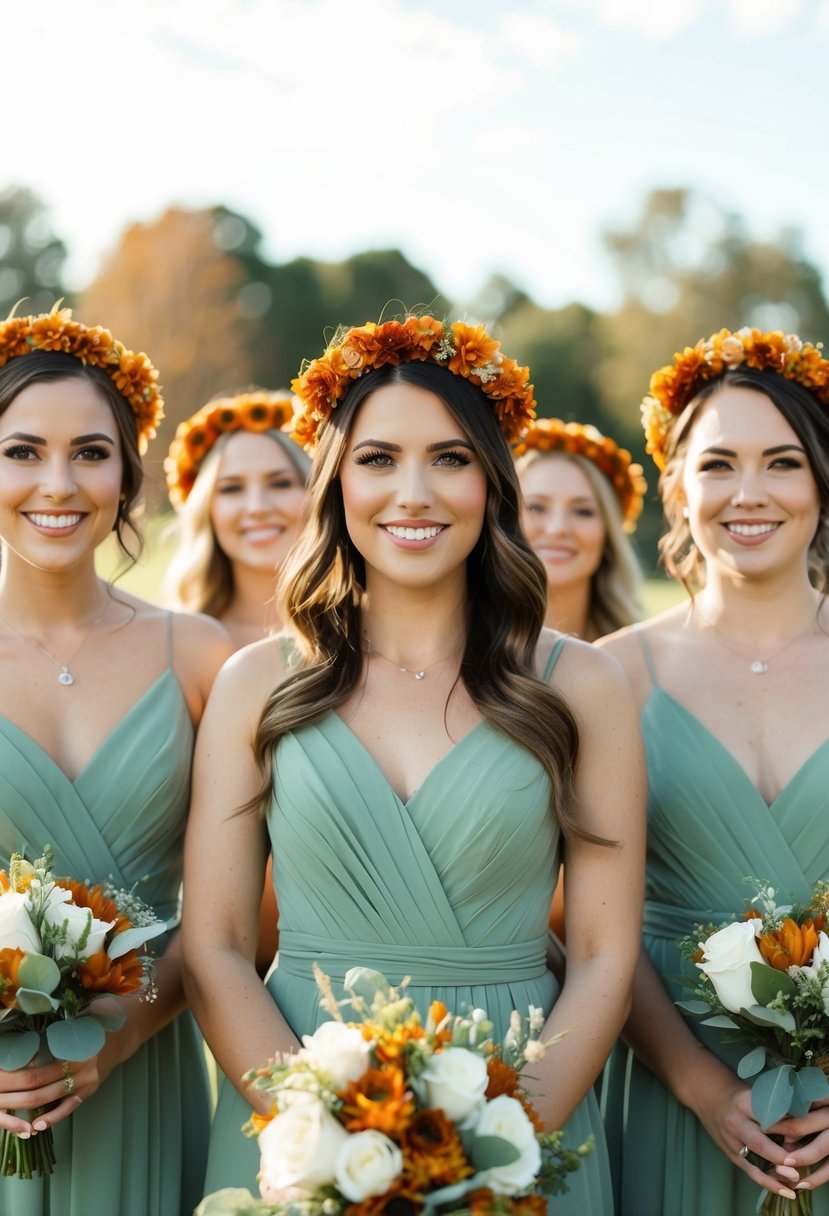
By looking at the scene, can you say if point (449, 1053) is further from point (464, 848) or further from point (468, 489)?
point (468, 489)

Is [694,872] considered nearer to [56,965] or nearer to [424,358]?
[424,358]

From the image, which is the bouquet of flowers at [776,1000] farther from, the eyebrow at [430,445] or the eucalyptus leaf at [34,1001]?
the eucalyptus leaf at [34,1001]

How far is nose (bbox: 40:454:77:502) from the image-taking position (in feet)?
14.5

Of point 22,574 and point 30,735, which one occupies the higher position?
point 22,574

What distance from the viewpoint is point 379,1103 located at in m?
2.70

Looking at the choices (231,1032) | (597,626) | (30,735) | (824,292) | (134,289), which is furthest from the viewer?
(824,292)

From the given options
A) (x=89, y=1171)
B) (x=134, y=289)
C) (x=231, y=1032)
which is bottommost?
(x=89, y=1171)

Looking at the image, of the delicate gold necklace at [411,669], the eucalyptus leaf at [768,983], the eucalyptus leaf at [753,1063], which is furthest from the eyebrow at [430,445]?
the eucalyptus leaf at [753,1063]

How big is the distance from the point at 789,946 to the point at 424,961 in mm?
1050

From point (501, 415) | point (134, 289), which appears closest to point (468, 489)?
point (501, 415)

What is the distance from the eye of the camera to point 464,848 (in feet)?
12.7

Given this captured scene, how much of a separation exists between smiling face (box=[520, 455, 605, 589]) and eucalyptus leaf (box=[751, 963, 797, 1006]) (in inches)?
149

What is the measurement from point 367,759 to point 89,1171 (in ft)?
5.45

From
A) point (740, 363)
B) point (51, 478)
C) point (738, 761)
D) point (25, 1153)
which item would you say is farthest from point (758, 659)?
point (25, 1153)
